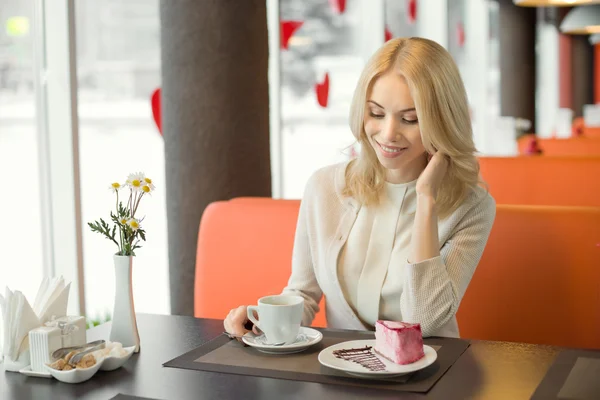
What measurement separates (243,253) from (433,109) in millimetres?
831

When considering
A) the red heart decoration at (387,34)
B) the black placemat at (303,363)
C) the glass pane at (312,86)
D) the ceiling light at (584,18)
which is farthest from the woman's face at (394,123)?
A: the ceiling light at (584,18)

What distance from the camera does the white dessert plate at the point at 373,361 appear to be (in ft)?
4.27

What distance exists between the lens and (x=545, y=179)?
3.51 metres

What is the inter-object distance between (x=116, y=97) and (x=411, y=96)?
172cm

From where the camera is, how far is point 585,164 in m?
3.40

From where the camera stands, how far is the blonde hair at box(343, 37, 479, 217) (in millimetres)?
1815

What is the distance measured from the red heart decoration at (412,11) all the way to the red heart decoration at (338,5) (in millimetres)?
1462

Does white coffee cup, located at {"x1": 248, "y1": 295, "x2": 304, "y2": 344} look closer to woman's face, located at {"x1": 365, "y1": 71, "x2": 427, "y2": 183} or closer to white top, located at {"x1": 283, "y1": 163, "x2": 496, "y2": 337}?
white top, located at {"x1": 283, "y1": 163, "x2": 496, "y2": 337}

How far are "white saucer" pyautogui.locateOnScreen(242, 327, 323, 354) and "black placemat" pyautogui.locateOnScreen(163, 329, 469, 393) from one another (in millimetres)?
12

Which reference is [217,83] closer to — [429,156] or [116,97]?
[116,97]

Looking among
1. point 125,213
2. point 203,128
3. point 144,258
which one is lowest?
point 144,258

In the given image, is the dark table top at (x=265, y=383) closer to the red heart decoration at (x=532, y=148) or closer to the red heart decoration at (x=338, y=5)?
the red heart decoration at (x=532, y=148)

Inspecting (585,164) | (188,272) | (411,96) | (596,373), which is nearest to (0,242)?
(188,272)

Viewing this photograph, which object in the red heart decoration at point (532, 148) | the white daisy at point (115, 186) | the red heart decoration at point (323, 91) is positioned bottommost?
the white daisy at point (115, 186)
